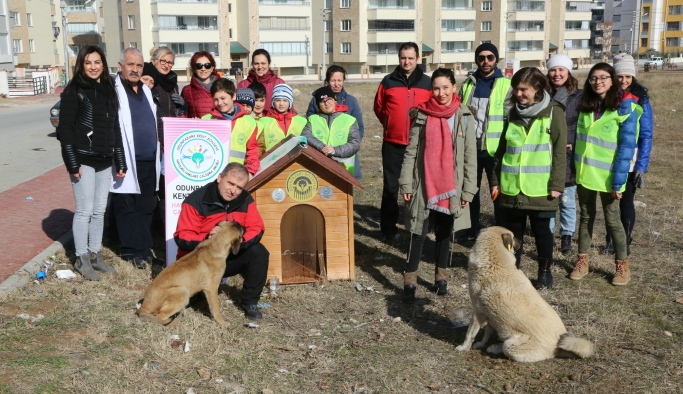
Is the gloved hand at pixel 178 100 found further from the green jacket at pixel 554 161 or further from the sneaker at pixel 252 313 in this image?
the green jacket at pixel 554 161

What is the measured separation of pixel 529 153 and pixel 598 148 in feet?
3.07

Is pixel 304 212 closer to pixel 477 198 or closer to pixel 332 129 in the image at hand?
pixel 332 129

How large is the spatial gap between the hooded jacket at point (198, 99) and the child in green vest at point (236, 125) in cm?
58

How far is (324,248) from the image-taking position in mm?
6773

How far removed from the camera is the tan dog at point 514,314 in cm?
464

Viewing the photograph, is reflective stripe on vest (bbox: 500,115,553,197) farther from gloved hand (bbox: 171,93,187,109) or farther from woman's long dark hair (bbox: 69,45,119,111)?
woman's long dark hair (bbox: 69,45,119,111)

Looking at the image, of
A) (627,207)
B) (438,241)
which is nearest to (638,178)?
(627,207)

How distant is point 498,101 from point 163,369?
4.44 m

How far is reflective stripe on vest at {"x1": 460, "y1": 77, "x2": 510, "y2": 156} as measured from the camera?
7.07m

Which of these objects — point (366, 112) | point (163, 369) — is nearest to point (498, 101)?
point (163, 369)

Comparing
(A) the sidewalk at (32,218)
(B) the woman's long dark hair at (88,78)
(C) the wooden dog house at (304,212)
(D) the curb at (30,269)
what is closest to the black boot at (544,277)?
(C) the wooden dog house at (304,212)

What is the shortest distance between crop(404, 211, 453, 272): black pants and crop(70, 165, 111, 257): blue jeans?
3035mm

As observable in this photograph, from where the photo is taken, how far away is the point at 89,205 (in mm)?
6320

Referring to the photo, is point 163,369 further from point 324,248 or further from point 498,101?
point 498,101
